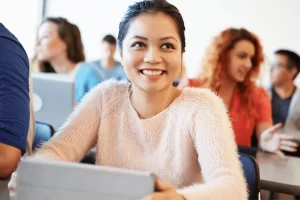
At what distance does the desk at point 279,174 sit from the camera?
171cm

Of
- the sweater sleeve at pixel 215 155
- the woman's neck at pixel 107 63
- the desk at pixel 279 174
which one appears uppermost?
the sweater sleeve at pixel 215 155

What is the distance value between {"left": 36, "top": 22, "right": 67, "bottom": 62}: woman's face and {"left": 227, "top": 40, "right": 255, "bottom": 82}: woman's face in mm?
1164

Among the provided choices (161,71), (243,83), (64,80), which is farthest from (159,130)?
(243,83)

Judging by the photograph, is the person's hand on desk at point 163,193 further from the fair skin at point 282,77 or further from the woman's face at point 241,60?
the fair skin at point 282,77

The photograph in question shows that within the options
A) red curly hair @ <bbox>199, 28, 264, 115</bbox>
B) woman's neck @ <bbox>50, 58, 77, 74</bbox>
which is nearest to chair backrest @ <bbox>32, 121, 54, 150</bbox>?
red curly hair @ <bbox>199, 28, 264, 115</bbox>

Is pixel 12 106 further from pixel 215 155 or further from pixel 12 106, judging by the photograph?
pixel 215 155

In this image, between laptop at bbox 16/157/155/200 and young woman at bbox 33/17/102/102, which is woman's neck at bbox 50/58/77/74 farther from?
laptop at bbox 16/157/155/200

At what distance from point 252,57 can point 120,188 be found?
1.89 meters

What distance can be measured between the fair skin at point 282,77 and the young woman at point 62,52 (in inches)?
60.7

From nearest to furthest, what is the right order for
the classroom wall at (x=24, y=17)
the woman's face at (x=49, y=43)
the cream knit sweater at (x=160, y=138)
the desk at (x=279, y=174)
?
1. the cream knit sweater at (x=160, y=138)
2. the desk at (x=279, y=174)
3. the woman's face at (x=49, y=43)
4. the classroom wall at (x=24, y=17)

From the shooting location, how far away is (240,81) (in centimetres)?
240

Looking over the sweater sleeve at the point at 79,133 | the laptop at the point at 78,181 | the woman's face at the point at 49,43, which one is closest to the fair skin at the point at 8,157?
the sweater sleeve at the point at 79,133

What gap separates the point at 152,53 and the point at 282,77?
2.77 m

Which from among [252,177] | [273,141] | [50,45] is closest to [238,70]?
[273,141]
